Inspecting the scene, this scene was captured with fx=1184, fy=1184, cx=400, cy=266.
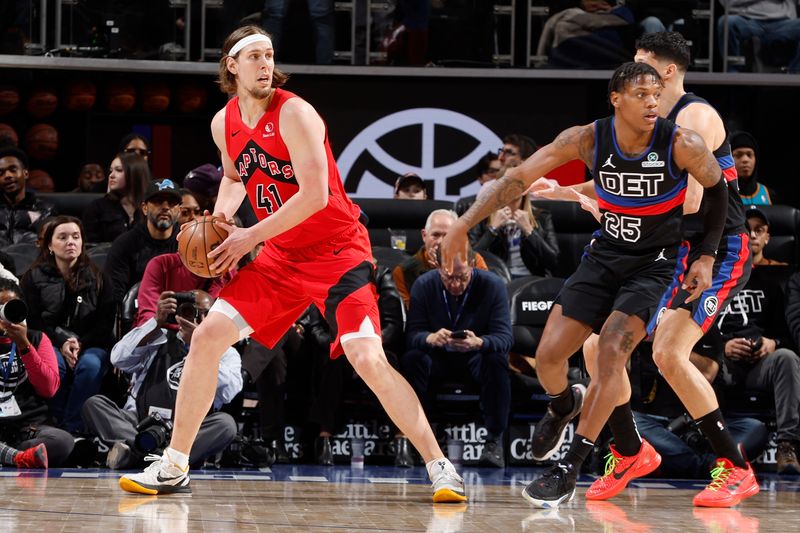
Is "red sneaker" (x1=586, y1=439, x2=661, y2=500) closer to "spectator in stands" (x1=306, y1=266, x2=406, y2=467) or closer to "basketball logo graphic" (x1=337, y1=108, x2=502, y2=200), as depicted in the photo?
"spectator in stands" (x1=306, y1=266, x2=406, y2=467)

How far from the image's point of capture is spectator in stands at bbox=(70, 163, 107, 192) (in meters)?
10.3

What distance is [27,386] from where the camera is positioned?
23.3 feet

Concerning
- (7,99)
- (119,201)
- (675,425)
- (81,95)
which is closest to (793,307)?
(675,425)

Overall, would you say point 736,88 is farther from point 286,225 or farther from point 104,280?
point 286,225

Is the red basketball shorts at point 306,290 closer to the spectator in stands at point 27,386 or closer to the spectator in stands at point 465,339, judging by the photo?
the spectator in stands at point 27,386

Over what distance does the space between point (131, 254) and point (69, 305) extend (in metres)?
0.58

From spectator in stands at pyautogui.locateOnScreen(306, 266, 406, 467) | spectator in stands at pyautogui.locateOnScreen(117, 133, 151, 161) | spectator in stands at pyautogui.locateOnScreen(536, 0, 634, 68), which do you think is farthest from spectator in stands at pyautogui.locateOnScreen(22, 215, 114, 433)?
spectator in stands at pyautogui.locateOnScreen(536, 0, 634, 68)

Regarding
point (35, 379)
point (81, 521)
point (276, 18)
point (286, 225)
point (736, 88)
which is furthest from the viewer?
point (736, 88)

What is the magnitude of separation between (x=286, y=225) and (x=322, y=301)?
0.42 metres

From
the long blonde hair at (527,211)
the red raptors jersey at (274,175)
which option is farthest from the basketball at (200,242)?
the long blonde hair at (527,211)

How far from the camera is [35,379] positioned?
23.0 feet

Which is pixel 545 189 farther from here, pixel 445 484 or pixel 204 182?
pixel 204 182

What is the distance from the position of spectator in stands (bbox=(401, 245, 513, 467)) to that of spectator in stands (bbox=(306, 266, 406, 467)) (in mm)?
110

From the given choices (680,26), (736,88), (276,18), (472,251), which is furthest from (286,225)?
(736,88)
